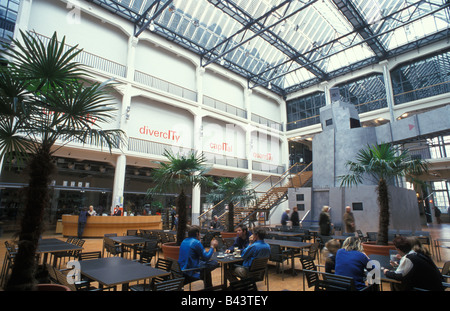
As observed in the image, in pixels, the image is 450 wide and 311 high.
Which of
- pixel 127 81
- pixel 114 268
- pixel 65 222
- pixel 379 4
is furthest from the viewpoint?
pixel 379 4

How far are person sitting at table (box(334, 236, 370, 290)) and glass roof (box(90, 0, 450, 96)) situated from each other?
42.3 feet

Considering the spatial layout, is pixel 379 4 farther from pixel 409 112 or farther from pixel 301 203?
pixel 301 203

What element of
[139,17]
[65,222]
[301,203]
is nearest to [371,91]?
[301,203]

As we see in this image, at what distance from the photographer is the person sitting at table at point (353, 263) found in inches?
116

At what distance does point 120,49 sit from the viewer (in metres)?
15.0

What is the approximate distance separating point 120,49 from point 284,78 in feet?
47.4

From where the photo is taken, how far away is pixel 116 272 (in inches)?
118

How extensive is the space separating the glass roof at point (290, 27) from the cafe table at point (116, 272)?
1295 cm

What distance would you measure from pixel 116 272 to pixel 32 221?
111 centimetres

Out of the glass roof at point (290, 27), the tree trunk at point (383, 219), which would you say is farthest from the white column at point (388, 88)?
the tree trunk at point (383, 219)

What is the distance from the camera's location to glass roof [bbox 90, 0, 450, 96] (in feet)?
47.2

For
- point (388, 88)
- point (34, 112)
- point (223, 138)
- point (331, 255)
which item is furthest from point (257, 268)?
point (388, 88)

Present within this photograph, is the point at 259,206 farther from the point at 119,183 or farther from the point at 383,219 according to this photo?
the point at 383,219
